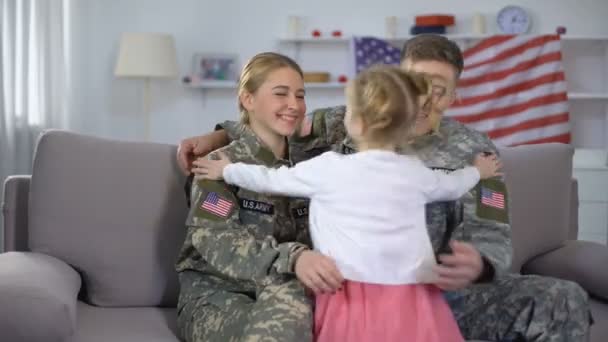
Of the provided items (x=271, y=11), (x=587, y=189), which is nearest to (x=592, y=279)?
(x=587, y=189)

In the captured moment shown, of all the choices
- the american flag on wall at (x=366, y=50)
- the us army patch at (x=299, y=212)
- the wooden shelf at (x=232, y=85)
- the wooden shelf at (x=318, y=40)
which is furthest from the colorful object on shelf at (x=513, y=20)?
the us army patch at (x=299, y=212)

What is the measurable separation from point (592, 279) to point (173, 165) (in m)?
1.13

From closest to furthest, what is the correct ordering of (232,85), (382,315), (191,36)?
1. (382,315)
2. (232,85)
3. (191,36)

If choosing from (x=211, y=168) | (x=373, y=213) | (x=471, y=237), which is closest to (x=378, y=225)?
(x=373, y=213)

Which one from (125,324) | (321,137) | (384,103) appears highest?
(384,103)

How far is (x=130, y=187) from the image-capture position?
2.31 m

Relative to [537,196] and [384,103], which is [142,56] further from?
[384,103]

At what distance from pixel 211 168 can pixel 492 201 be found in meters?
0.64

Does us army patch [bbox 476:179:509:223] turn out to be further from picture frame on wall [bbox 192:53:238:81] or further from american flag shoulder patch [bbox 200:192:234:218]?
picture frame on wall [bbox 192:53:238:81]

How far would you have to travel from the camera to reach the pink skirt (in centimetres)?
170

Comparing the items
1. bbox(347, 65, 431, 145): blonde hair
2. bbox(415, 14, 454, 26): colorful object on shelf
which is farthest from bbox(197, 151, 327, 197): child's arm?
bbox(415, 14, 454, 26): colorful object on shelf

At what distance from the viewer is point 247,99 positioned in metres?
2.18

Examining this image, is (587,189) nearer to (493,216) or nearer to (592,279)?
(592,279)

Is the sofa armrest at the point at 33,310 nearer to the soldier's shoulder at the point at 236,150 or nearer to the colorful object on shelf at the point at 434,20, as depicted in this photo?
the soldier's shoulder at the point at 236,150
